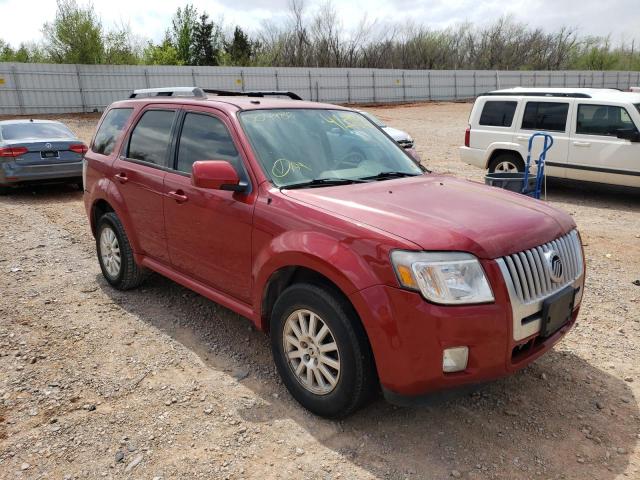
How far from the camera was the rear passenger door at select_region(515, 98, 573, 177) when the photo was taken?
31.0 ft

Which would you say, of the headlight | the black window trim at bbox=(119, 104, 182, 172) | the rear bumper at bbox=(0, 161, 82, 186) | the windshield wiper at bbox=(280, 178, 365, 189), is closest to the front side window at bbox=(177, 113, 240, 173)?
the black window trim at bbox=(119, 104, 182, 172)

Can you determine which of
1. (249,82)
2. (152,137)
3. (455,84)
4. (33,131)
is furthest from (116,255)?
(455,84)

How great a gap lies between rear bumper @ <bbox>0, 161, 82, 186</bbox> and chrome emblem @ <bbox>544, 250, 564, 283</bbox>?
31.5 ft

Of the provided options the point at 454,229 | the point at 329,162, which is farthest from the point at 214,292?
the point at 454,229

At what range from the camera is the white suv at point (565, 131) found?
346 inches

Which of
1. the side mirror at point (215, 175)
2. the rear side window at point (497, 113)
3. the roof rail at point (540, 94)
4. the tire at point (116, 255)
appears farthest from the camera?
the rear side window at point (497, 113)

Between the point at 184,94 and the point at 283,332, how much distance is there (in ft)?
8.54

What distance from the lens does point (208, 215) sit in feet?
12.3

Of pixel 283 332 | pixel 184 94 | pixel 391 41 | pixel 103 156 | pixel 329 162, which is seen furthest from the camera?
pixel 391 41

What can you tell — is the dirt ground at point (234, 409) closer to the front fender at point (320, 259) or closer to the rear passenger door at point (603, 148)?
the front fender at point (320, 259)

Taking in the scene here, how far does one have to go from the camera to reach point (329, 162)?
3725 millimetres

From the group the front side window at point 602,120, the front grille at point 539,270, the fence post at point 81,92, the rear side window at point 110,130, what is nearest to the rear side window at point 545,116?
the front side window at point 602,120

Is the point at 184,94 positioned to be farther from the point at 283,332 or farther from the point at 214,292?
the point at 283,332

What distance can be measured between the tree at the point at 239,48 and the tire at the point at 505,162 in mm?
42153
